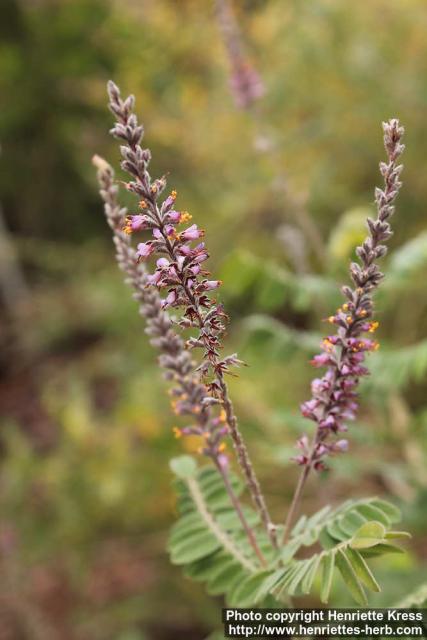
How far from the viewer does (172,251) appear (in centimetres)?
109

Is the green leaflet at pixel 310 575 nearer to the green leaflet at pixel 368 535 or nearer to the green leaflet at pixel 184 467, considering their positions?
the green leaflet at pixel 368 535

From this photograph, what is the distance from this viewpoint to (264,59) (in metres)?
7.05

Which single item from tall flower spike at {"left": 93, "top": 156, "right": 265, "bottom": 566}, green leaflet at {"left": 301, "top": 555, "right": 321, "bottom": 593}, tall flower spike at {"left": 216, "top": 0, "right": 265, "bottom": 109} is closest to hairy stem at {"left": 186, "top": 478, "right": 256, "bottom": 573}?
tall flower spike at {"left": 93, "top": 156, "right": 265, "bottom": 566}

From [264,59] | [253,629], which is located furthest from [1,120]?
[253,629]

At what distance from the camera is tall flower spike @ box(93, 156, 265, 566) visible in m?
1.23

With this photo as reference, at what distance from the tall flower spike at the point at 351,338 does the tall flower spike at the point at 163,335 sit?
0.20 m

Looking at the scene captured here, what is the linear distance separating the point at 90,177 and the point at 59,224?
4.28ft

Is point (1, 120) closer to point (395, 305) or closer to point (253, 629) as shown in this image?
point (395, 305)

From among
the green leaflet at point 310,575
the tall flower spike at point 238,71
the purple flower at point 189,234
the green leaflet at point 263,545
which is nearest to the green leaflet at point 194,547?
the green leaflet at point 263,545

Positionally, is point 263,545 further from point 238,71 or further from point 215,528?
point 238,71

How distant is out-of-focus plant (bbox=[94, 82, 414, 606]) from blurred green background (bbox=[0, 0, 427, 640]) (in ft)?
3.09

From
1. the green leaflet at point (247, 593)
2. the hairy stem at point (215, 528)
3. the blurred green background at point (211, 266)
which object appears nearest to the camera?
the green leaflet at point (247, 593)

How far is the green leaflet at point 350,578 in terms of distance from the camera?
1146 millimetres

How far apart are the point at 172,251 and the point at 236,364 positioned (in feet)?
0.84
